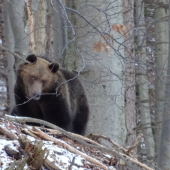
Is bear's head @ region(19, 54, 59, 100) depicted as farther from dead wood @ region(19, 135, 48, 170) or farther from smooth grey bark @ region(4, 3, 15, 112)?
dead wood @ region(19, 135, 48, 170)

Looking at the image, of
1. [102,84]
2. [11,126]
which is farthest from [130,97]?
[11,126]

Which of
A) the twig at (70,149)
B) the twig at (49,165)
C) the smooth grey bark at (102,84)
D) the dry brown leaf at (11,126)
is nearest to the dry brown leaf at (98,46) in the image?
the smooth grey bark at (102,84)

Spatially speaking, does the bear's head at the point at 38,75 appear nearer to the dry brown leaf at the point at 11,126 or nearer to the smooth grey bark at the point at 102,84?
the smooth grey bark at the point at 102,84

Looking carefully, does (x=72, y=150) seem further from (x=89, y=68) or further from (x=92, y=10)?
(x=92, y=10)

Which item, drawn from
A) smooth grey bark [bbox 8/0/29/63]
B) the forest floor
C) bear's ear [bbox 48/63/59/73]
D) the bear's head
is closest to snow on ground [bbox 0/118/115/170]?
the forest floor

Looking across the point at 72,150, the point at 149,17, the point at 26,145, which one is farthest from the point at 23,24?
the point at 149,17

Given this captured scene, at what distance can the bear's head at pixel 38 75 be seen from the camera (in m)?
5.30

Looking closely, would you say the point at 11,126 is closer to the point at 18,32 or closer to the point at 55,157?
the point at 55,157

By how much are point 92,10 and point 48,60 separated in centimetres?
122

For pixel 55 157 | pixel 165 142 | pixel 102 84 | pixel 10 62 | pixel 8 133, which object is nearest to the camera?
pixel 55 157

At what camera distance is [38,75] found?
540 centimetres

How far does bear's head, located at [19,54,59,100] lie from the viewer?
5.30 m

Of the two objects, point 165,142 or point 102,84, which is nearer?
point 165,142

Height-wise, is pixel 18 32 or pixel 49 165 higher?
pixel 18 32
